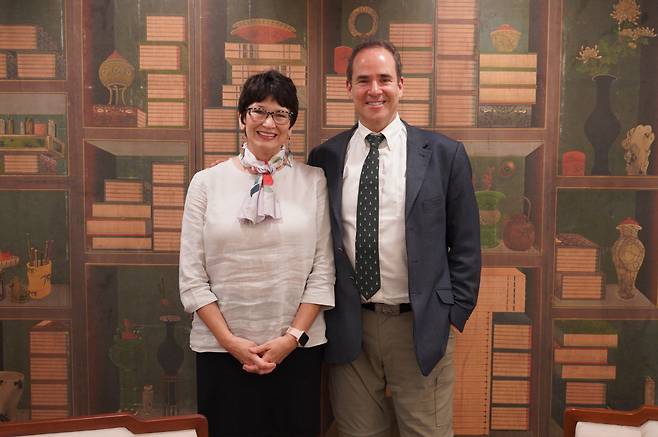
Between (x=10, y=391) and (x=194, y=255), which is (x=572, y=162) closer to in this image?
(x=194, y=255)

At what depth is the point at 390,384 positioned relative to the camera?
2123 mm

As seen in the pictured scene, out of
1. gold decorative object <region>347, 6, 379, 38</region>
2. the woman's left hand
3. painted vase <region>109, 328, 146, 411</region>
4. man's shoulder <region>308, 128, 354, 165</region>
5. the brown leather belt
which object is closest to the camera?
the woman's left hand

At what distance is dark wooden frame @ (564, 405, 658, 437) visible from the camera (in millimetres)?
1795

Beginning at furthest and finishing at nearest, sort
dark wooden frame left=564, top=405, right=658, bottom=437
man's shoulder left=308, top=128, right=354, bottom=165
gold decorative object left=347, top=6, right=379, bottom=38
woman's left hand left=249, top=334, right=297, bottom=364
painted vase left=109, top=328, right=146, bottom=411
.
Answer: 1. painted vase left=109, top=328, right=146, bottom=411
2. gold decorative object left=347, top=6, right=379, bottom=38
3. man's shoulder left=308, top=128, right=354, bottom=165
4. woman's left hand left=249, top=334, right=297, bottom=364
5. dark wooden frame left=564, top=405, right=658, bottom=437

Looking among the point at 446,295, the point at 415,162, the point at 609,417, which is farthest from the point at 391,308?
the point at 609,417

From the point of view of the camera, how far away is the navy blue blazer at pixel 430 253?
1966 mm

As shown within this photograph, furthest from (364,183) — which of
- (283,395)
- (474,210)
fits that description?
(283,395)

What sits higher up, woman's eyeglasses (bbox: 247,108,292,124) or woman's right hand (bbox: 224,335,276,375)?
woman's eyeglasses (bbox: 247,108,292,124)

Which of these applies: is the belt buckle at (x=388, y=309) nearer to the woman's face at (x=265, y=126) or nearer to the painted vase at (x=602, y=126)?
the woman's face at (x=265, y=126)

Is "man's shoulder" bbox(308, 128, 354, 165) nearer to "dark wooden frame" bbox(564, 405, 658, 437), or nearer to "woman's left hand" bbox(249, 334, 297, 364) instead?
"woman's left hand" bbox(249, 334, 297, 364)

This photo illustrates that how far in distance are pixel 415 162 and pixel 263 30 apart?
1.06 m

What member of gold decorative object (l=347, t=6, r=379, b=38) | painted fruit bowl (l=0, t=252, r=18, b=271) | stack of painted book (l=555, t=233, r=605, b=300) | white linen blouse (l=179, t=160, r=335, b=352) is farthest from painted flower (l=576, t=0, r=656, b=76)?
painted fruit bowl (l=0, t=252, r=18, b=271)

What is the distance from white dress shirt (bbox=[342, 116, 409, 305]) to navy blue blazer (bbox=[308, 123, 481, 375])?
0.11ft

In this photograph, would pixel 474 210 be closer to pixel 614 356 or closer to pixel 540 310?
pixel 540 310
